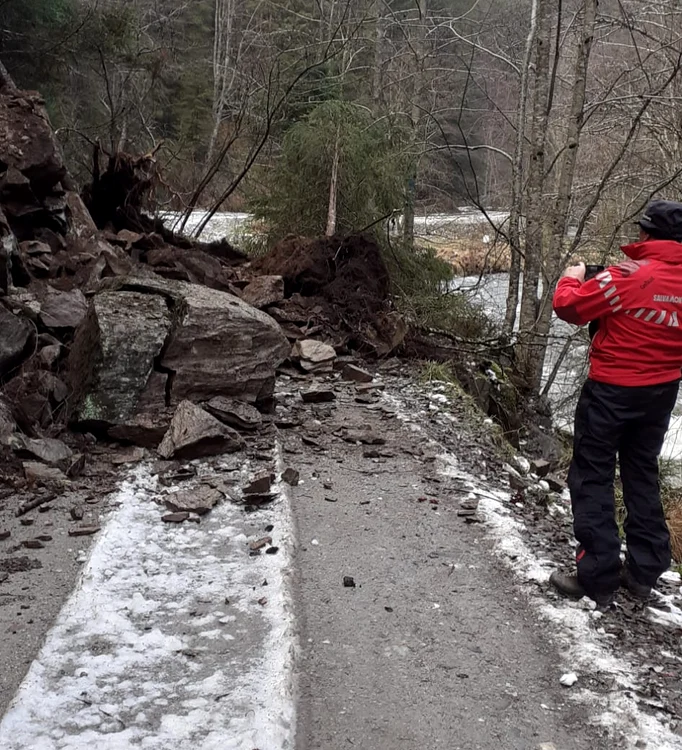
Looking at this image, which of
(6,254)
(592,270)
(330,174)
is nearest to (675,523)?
(592,270)

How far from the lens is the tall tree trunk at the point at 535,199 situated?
779 centimetres

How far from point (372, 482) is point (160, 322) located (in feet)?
6.57

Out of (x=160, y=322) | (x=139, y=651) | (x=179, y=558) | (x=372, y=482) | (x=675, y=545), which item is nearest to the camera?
(x=139, y=651)

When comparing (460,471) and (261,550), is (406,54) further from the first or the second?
(261,550)

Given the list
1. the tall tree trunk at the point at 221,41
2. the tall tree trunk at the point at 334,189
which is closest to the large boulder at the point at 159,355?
the tall tree trunk at the point at 334,189

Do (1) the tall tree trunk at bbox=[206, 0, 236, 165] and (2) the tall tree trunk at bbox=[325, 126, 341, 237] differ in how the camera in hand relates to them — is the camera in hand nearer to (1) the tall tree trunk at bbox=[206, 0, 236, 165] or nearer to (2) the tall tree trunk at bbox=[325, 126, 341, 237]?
(2) the tall tree trunk at bbox=[325, 126, 341, 237]

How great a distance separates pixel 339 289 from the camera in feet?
26.4

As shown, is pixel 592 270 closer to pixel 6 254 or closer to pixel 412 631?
pixel 412 631

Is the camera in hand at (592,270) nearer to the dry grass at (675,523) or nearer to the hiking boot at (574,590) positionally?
the hiking boot at (574,590)

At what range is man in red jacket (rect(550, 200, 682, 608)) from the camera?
10.5 feet


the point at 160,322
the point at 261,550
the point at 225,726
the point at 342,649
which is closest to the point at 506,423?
the point at 160,322

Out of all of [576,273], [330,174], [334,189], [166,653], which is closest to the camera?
[166,653]

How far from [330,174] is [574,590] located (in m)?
7.67

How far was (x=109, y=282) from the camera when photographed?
6.27 metres
